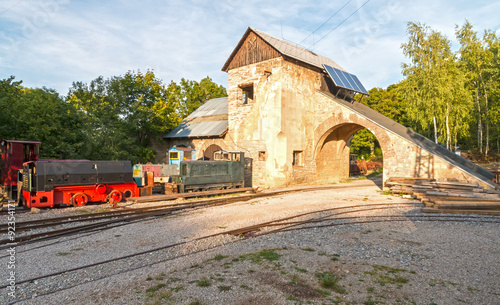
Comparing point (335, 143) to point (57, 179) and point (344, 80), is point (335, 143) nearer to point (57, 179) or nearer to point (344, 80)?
point (344, 80)

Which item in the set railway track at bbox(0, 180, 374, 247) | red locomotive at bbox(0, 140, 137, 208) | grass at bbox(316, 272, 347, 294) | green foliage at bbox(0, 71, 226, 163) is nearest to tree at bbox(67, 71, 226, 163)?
green foliage at bbox(0, 71, 226, 163)

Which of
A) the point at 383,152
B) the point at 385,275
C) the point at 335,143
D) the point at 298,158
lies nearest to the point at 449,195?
the point at 383,152

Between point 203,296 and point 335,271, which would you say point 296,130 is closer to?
point 335,271

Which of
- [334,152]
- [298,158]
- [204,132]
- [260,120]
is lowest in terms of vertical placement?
[298,158]

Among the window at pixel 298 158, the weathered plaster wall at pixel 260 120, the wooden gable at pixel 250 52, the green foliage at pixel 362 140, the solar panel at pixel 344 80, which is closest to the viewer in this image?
the weathered plaster wall at pixel 260 120

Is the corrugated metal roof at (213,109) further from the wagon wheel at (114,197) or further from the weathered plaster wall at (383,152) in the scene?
the wagon wheel at (114,197)

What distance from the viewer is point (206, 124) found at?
94.0 feet

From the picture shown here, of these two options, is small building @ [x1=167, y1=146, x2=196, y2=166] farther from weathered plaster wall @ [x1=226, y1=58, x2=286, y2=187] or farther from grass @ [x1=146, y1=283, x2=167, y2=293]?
grass @ [x1=146, y1=283, x2=167, y2=293]

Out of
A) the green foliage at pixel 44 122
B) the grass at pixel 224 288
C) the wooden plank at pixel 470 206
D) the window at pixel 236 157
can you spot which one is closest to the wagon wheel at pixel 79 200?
the green foliage at pixel 44 122

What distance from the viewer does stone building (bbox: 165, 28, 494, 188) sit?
69.3 ft

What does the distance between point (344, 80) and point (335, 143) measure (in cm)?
573

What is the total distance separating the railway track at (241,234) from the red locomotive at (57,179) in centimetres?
710

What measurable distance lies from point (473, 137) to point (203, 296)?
47.5 metres

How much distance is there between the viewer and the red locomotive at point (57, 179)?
12.4 meters
